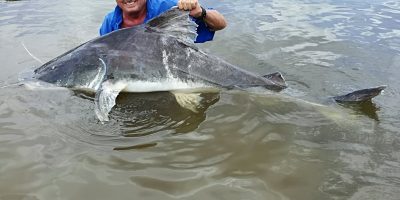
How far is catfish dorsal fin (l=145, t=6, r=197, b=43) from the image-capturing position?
385 cm

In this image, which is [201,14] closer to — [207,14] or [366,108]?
[207,14]

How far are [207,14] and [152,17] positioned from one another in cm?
64

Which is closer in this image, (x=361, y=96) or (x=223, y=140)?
(x=223, y=140)

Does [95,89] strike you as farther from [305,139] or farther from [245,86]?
[305,139]

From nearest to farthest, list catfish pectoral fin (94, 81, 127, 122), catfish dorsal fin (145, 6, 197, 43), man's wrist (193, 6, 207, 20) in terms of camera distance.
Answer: catfish pectoral fin (94, 81, 127, 122) → catfish dorsal fin (145, 6, 197, 43) → man's wrist (193, 6, 207, 20)

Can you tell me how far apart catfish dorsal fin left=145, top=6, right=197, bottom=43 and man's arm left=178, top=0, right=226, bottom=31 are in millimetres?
127

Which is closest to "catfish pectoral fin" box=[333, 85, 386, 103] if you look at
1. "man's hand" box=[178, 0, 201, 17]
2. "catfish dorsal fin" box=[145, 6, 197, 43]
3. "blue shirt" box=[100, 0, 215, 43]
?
"catfish dorsal fin" box=[145, 6, 197, 43]

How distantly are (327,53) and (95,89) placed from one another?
3.42 m

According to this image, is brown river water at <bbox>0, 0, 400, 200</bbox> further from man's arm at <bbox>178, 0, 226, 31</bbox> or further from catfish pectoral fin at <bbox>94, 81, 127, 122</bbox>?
man's arm at <bbox>178, 0, 226, 31</bbox>

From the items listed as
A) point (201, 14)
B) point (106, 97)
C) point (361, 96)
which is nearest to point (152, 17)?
point (201, 14)

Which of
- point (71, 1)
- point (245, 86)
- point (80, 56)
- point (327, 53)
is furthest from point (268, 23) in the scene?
point (71, 1)

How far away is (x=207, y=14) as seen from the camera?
451 centimetres

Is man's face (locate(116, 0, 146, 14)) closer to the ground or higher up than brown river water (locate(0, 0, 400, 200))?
higher up

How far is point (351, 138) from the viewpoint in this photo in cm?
316
